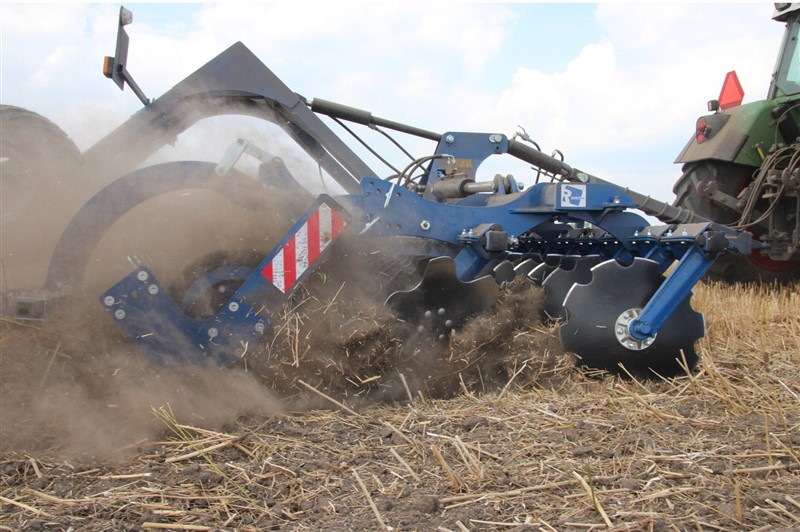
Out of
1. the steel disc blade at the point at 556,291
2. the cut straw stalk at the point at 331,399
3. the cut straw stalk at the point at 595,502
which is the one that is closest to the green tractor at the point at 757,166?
the steel disc blade at the point at 556,291

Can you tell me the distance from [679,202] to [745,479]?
4.10m

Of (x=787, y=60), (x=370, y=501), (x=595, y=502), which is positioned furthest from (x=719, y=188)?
(x=370, y=501)

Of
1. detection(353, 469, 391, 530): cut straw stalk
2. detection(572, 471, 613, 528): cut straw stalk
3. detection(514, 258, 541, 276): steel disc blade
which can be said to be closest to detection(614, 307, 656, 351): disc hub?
detection(514, 258, 541, 276): steel disc blade

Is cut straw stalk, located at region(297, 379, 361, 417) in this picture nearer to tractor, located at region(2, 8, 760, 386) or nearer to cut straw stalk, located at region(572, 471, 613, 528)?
tractor, located at region(2, 8, 760, 386)

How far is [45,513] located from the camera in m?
2.21

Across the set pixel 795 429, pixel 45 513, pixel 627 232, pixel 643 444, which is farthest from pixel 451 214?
pixel 45 513

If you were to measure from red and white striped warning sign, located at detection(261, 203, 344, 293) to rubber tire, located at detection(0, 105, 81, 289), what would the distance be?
96 cm

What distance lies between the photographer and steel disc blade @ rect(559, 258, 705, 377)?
386cm

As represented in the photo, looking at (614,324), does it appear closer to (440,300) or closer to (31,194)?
(440,300)

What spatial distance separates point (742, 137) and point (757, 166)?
0.89 ft

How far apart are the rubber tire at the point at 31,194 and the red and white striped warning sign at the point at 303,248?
96 centimetres

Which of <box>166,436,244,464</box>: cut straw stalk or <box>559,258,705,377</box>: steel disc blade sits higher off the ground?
<box>559,258,705,377</box>: steel disc blade

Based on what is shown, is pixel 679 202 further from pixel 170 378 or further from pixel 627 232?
pixel 170 378

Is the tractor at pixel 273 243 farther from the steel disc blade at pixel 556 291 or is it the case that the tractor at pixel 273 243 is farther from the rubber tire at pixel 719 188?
the rubber tire at pixel 719 188
